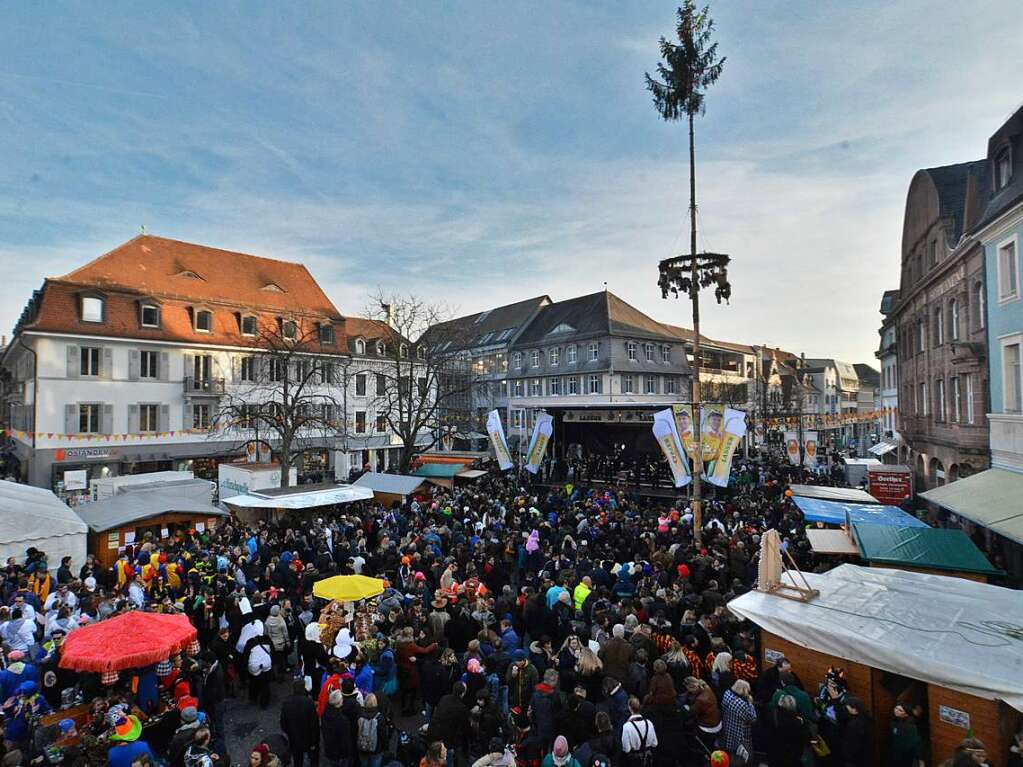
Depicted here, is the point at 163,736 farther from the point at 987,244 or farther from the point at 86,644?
the point at 987,244

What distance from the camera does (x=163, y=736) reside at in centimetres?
659

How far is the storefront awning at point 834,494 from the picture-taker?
17495 millimetres

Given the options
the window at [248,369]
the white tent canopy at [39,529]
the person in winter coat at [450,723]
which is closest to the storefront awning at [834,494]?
the person in winter coat at [450,723]

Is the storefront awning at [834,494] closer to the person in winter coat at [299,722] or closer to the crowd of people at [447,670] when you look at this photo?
the crowd of people at [447,670]

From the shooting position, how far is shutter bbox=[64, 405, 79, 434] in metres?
27.5

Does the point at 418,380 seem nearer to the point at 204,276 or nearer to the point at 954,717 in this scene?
the point at 204,276

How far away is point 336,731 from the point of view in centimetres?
611

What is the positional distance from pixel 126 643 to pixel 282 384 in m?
26.1

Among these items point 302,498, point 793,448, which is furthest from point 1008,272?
point 302,498

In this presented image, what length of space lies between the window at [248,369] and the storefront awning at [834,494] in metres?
29.2

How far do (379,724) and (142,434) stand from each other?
29.4m

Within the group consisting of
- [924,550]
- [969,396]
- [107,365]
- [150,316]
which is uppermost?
[150,316]

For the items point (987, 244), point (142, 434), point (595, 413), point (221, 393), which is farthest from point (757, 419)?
point (142, 434)

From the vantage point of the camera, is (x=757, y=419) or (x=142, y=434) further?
(x=757, y=419)
